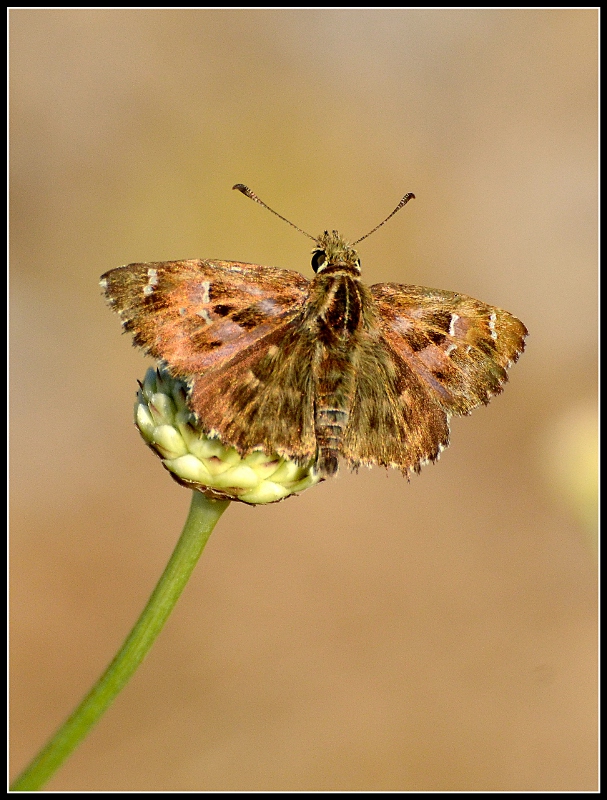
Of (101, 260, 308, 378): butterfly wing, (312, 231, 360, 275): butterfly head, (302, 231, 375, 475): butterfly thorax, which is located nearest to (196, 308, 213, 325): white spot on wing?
(101, 260, 308, 378): butterfly wing

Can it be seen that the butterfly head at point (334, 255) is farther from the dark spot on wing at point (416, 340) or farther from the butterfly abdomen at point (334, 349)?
the dark spot on wing at point (416, 340)

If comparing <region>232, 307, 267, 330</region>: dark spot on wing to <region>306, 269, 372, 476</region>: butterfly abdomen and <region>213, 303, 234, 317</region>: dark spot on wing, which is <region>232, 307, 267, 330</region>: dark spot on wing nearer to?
<region>213, 303, 234, 317</region>: dark spot on wing

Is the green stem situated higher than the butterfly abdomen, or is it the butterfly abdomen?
the butterfly abdomen

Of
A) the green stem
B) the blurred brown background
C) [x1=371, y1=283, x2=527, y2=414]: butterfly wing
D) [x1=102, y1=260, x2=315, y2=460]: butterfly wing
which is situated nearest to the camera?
the green stem

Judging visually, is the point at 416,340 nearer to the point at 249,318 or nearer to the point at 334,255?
the point at 334,255

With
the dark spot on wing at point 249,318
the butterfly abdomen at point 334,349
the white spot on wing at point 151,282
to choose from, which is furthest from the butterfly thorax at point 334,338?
the white spot on wing at point 151,282

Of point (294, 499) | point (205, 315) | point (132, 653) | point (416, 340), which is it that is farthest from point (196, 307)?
point (294, 499)

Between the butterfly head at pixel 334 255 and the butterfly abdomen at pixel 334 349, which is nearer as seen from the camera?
the butterfly abdomen at pixel 334 349
